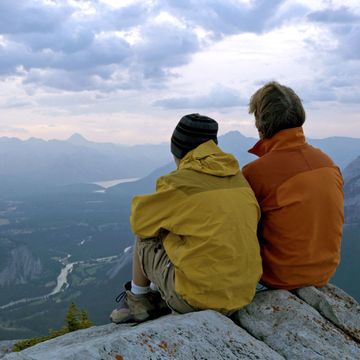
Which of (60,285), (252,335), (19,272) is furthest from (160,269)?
(19,272)

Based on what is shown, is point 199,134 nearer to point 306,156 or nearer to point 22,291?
point 306,156

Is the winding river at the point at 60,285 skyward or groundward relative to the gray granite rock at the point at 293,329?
groundward

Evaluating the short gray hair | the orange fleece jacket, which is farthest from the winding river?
the short gray hair

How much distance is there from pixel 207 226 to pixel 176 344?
156 cm

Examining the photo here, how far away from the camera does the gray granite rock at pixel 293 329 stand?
5555mm

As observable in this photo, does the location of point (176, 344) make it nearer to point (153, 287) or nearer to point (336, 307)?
point (153, 287)

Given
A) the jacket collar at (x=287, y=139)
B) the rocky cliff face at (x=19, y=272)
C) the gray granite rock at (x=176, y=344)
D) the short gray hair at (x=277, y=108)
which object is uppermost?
the short gray hair at (x=277, y=108)

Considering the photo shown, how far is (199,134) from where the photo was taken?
20.2 feet

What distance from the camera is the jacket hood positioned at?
5883 mm

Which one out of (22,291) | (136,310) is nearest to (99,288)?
(22,291)

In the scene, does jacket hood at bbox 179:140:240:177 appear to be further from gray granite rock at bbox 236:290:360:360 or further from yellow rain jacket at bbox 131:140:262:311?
gray granite rock at bbox 236:290:360:360

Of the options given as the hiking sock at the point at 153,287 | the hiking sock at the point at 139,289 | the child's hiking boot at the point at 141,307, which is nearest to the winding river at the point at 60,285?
the child's hiking boot at the point at 141,307

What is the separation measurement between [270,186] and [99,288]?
169 meters

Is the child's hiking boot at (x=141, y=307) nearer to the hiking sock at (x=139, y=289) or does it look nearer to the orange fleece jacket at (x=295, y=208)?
the hiking sock at (x=139, y=289)
